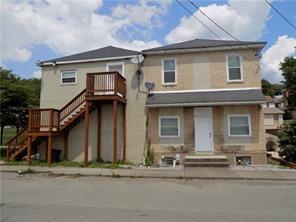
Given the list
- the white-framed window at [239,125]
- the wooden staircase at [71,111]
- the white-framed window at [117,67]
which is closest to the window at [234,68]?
the white-framed window at [239,125]

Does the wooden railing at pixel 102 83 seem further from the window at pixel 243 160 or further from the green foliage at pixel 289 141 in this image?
the green foliage at pixel 289 141

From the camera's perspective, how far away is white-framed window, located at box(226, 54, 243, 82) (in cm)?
1568

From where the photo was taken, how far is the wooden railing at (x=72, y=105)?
626 inches

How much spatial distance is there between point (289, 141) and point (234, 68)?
4.67 m

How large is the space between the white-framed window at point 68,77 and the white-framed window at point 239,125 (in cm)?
924

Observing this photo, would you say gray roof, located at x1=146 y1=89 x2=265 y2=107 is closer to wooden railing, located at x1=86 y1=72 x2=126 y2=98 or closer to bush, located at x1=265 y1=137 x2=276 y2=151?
wooden railing, located at x1=86 y1=72 x2=126 y2=98

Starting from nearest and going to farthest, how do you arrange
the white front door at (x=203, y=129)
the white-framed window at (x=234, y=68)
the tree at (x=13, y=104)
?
the white front door at (x=203, y=129)
the white-framed window at (x=234, y=68)
the tree at (x=13, y=104)

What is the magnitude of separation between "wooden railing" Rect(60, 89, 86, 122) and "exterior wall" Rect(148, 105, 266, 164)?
3921mm

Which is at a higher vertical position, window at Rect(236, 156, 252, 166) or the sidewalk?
window at Rect(236, 156, 252, 166)

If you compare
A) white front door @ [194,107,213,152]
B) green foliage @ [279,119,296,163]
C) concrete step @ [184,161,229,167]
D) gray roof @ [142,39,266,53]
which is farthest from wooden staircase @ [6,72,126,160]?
green foliage @ [279,119,296,163]

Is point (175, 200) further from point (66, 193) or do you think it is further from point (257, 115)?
point (257, 115)

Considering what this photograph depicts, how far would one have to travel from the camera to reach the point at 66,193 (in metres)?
8.24

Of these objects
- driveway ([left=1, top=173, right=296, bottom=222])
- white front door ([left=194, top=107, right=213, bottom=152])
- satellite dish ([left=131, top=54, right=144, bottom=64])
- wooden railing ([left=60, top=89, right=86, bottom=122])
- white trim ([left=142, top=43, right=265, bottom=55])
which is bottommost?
driveway ([left=1, top=173, right=296, bottom=222])

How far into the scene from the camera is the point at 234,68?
1576cm
